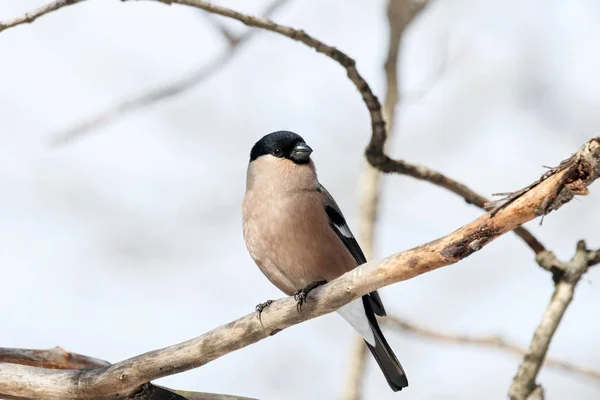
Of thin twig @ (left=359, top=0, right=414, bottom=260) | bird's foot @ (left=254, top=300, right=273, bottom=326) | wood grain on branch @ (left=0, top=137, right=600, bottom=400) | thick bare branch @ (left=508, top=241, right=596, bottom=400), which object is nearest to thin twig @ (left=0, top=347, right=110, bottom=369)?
wood grain on branch @ (left=0, top=137, right=600, bottom=400)

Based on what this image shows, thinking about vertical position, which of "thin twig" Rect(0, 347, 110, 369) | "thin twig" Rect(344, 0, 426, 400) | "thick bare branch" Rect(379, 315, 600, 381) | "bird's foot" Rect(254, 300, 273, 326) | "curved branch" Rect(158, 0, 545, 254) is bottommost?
"bird's foot" Rect(254, 300, 273, 326)

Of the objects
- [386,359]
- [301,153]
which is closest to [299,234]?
[301,153]

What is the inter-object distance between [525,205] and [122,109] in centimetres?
367

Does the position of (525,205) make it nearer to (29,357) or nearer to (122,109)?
(29,357)

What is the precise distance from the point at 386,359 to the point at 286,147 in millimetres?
1594

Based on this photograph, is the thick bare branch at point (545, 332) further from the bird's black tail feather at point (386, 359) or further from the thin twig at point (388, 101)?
the thin twig at point (388, 101)

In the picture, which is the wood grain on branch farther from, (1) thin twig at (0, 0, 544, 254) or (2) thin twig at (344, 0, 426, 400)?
(2) thin twig at (344, 0, 426, 400)

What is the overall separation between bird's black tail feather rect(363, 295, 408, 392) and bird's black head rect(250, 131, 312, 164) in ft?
3.45

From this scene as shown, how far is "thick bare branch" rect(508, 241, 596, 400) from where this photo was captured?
4656 mm

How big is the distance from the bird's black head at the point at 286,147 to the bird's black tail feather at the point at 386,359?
1.05 meters

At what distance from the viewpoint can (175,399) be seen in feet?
12.9

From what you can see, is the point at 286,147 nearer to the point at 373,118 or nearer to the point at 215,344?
the point at 373,118

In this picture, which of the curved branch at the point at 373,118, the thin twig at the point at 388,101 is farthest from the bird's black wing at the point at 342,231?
the thin twig at the point at 388,101

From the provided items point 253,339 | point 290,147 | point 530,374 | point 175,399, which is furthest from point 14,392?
point 530,374
